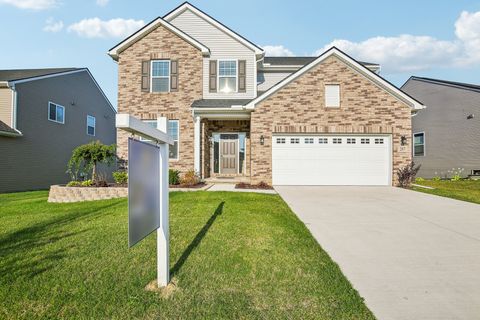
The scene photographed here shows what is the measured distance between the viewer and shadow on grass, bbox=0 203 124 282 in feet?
11.2

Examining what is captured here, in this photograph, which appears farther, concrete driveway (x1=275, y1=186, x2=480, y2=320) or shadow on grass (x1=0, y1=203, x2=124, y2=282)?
shadow on grass (x1=0, y1=203, x2=124, y2=282)

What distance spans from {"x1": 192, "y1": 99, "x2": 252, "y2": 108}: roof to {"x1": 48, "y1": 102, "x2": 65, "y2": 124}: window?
9.97 meters

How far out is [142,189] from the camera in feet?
8.39

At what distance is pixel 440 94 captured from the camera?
1858 cm

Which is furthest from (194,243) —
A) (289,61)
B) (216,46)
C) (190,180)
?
A: (289,61)

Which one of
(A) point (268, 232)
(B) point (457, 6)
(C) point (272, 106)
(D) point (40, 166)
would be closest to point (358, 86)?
(C) point (272, 106)

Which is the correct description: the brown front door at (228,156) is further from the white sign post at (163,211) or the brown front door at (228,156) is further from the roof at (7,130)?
the white sign post at (163,211)

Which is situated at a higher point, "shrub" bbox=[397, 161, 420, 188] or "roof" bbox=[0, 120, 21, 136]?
"roof" bbox=[0, 120, 21, 136]

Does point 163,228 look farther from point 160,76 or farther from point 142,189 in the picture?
point 160,76

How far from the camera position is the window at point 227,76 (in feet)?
46.8

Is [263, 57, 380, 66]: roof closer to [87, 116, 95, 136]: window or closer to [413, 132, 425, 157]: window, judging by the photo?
[413, 132, 425, 157]: window

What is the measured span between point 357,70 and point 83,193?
12070 mm

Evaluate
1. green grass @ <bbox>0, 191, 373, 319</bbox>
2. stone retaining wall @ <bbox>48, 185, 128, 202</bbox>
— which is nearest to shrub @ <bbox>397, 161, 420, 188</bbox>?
green grass @ <bbox>0, 191, 373, 319</bbox>

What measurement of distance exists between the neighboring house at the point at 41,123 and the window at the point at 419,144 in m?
24.3
